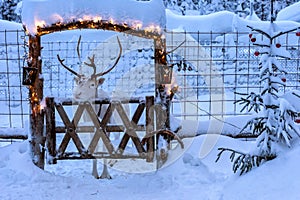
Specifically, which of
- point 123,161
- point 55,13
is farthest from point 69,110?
point 55,13

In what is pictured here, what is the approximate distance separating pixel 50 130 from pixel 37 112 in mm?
314

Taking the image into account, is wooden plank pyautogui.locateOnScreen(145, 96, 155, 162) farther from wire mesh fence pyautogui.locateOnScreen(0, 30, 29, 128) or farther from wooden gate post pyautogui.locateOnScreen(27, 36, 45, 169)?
wire mesh fence pyautogui.locateOnScreen(0, 30, 29, 128)

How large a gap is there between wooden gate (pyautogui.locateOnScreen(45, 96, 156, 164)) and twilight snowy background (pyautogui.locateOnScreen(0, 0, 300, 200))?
0.97 feet

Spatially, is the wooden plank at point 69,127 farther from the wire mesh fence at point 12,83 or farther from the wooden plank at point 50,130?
the wire mesh fence at point 12,83

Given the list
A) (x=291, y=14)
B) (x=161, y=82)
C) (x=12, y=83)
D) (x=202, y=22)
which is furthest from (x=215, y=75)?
(x=291, y=14)

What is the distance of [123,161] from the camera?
20.5ft

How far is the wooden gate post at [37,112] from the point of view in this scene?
223 inches

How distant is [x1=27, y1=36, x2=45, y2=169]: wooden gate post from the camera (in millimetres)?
5664

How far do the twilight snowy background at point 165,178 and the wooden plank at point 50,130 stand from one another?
0.79 feet

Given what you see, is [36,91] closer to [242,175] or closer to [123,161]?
[123,161]

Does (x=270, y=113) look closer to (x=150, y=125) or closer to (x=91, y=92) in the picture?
(x=150, y=125)

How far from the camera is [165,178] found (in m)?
5.47

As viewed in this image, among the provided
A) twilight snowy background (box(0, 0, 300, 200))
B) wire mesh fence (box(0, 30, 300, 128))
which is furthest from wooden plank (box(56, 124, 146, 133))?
wire mesh fence (box(0, 30, 300, 128))

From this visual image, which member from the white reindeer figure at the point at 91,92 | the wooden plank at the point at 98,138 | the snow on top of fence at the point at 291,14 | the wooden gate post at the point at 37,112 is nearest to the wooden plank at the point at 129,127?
the wooden plank at the point at 98,138
